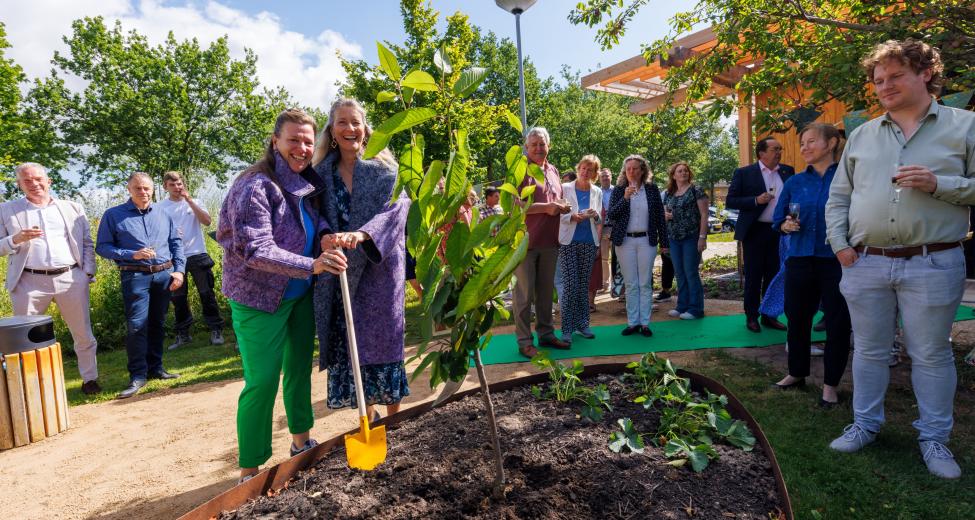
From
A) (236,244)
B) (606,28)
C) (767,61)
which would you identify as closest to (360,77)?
(606,28)

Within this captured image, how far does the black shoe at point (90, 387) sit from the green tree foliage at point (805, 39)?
5.37 metres

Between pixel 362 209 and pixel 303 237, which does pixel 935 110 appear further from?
pixel 303 237

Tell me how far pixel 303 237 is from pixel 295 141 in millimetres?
445

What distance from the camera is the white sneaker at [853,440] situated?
2.68 metres

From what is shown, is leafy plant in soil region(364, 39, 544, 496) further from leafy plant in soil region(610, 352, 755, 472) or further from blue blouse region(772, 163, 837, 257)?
blue blouse region(772, 163, 837, 257)

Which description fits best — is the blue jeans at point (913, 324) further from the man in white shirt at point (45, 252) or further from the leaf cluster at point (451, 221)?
the man in white shirt at point (45, 252)

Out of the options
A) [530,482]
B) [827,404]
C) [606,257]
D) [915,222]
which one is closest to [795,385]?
[827,404]

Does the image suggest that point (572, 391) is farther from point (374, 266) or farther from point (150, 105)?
point (150, 105)

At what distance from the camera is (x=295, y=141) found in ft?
7.98

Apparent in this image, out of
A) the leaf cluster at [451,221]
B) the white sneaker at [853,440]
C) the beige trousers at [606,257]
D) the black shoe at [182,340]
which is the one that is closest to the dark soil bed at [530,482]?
the leaf cluster at [451,221]

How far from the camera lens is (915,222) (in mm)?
2410

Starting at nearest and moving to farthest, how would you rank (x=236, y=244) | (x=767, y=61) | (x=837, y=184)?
1. (x=236, y=244)
2. (x=837, y=184)
3. (x=767, y=61)

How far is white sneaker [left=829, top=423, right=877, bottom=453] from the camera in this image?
268cm

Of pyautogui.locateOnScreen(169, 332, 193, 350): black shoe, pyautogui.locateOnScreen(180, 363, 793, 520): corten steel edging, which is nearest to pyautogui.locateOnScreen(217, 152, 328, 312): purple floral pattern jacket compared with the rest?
pyautogui.locateOnScreen(180, 363, 793, 520): corten steel edging
